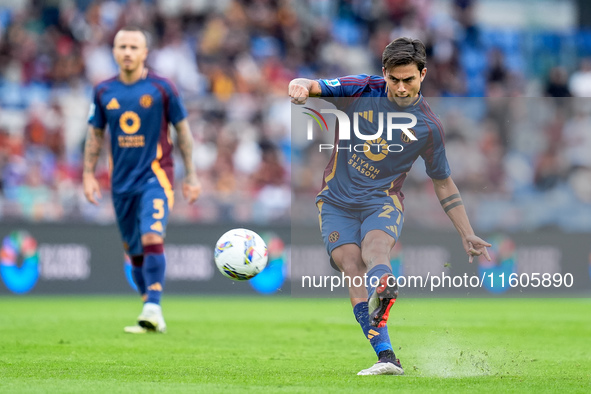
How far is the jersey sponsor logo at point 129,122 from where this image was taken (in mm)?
8969

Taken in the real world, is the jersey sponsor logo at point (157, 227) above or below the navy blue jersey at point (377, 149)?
below

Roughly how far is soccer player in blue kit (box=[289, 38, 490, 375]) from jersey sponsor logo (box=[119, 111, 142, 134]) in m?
3.15

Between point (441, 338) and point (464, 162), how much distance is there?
188 inches

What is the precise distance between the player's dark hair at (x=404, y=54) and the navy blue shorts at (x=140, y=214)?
3590 millimetres

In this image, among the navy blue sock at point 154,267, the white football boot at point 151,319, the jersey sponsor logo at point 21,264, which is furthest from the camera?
the jersey sponsor logo at point 21,264

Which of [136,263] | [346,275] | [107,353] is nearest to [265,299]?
[136,263]

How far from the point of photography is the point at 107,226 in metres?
14.0

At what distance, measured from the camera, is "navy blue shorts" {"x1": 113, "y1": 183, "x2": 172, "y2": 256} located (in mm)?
8773

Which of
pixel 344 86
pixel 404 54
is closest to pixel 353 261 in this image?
pixel 344 86

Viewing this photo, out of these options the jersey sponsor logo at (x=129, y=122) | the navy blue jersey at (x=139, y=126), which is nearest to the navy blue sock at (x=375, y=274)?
the navy blue jersey at (x=139, y=126)

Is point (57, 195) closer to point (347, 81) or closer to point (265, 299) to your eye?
point (265, 299)

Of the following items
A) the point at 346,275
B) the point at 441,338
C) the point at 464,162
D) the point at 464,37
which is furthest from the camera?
the point at 464,37

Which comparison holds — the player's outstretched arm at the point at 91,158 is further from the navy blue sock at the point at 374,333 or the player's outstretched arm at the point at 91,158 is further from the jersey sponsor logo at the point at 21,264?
the jersey sponsor logo at the point at 21,264

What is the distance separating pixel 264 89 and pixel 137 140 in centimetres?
867
